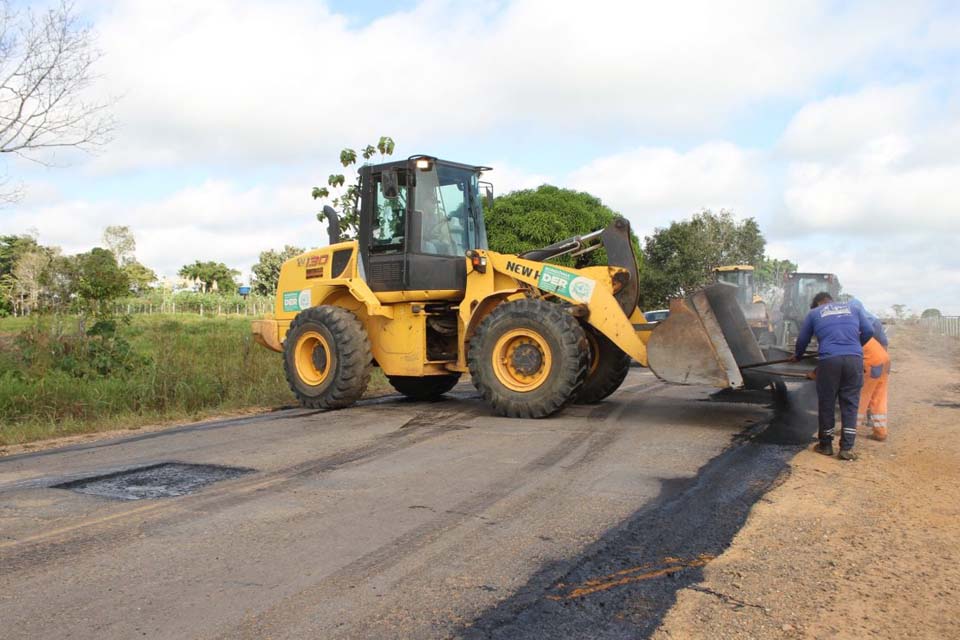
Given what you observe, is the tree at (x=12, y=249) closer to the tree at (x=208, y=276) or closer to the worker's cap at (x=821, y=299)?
the tree at (x=208, y=276)

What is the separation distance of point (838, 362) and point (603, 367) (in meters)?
3.46

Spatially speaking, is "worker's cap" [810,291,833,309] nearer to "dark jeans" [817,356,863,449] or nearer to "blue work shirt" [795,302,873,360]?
"blue work shirt" [795,302,873,360]

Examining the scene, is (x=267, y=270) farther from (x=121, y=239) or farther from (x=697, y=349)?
(x=697, y=349)

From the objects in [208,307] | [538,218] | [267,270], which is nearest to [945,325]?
[538,218]

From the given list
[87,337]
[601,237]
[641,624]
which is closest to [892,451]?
[601,237]

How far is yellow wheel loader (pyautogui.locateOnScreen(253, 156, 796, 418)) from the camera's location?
880 centimetres

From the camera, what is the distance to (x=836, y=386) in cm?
712

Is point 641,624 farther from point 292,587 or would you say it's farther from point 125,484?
point 125,484

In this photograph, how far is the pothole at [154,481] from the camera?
5.69m

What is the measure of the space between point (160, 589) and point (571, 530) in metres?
2.23

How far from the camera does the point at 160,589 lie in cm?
372

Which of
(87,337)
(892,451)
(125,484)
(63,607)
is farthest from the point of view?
(87,337)

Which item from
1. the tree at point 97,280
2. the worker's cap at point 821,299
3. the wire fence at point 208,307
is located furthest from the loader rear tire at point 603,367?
the wire fence at point 208,307

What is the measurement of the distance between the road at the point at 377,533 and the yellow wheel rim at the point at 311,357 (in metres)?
2.56
